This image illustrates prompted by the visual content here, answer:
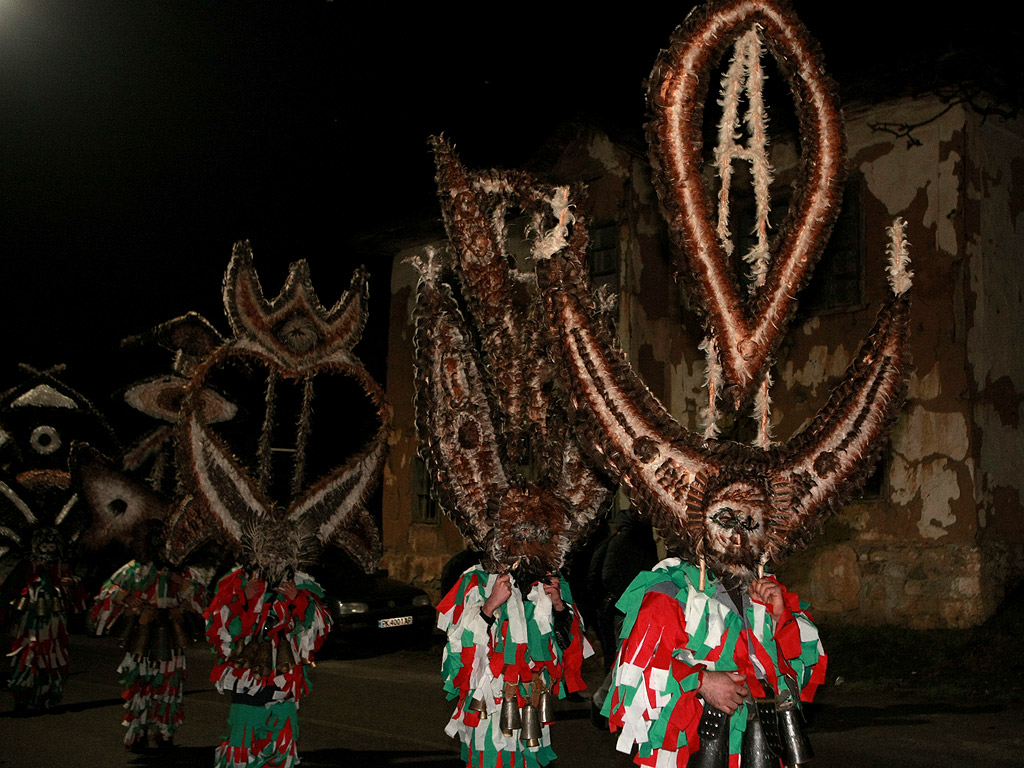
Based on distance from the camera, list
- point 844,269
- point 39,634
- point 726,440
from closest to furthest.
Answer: point 726,440 → point 39,634 → point 844,269

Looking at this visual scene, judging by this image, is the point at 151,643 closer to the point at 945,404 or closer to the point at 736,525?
the point at 736,525

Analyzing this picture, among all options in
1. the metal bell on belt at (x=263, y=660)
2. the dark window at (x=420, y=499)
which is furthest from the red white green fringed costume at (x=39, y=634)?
the dark window at (x=420, y=499)

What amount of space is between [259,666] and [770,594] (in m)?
3.31

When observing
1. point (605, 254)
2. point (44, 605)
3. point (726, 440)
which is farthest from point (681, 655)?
point (605, 254)

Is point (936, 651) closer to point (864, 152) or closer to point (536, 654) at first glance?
point (864, 152)

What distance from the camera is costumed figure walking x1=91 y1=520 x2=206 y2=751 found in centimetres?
760

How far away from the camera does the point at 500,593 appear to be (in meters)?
4.54

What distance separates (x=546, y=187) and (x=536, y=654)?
233 centimetres

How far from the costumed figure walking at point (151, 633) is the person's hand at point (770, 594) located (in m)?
5.44

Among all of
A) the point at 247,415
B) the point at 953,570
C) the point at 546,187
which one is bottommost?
the point at 953,570

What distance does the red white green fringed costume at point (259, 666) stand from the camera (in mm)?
5656

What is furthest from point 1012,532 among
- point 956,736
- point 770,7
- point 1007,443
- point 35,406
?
point 35,406

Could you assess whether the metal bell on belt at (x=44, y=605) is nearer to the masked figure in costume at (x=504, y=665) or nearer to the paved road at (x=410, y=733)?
the paved road at (x=410, y=733)

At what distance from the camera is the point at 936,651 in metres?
9.98
